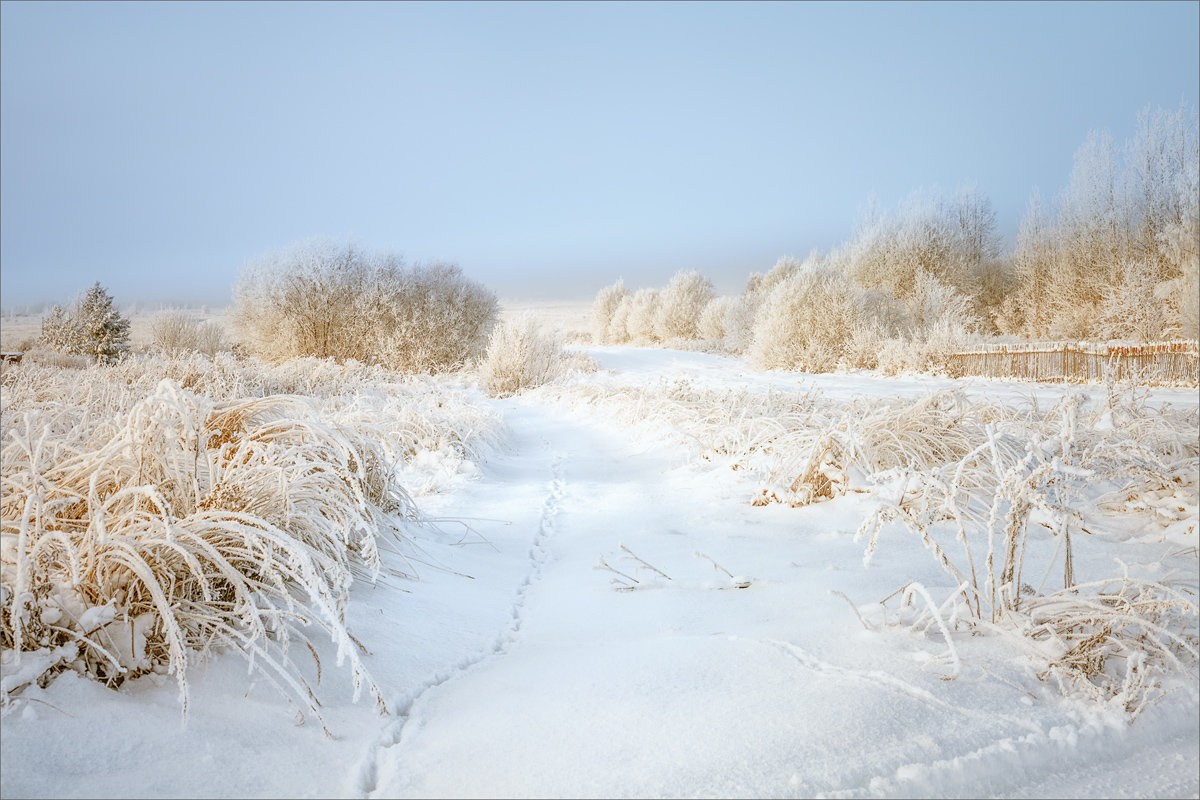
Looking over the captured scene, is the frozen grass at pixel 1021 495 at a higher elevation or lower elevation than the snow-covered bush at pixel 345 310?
lower

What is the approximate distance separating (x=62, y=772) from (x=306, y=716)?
0.37m

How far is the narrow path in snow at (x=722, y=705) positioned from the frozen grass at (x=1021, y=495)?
13 centimetres

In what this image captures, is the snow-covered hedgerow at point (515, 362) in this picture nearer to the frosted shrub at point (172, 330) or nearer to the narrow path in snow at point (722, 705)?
the frosted shrub at point (172, 330)

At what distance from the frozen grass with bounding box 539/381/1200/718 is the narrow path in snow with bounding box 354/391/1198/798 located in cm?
13

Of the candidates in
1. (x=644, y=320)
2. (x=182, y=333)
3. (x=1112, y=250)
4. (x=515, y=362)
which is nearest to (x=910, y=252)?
(x=1112, y=250)

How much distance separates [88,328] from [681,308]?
20.5 meters

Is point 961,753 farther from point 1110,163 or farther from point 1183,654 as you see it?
point 1110,163

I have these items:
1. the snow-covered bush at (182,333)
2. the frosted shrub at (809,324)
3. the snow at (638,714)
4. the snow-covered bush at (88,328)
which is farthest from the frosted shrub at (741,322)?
the snow at (638,714)

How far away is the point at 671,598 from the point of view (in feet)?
6.63

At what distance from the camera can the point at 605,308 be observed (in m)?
31.1

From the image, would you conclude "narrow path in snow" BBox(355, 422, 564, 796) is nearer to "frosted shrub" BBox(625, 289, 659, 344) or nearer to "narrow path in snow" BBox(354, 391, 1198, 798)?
"narrow path in snow" BBox(354, 391, 1198, 798)

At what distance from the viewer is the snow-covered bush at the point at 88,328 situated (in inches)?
387

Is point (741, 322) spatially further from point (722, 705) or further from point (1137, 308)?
point (722, 705)

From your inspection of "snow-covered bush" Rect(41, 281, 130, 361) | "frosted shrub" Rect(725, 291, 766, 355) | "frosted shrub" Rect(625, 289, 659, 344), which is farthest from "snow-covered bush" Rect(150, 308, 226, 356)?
"frosted shrub" Rect(625, 289, 659, 344)
